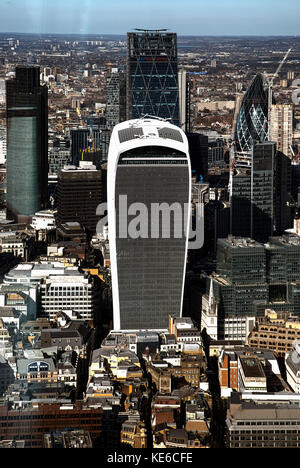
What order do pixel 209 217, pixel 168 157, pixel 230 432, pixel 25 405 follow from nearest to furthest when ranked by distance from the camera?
pixel 230 432 → pixel 25 405 → pixel 168 157 → pixel 209 217

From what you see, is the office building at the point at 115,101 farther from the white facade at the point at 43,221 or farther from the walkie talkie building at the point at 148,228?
the walkie talkie building at the point at 148,228

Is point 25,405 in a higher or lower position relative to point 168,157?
lower

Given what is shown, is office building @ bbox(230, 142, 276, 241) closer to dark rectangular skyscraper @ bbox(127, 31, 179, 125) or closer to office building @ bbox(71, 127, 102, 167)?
dark rectangular skyscraper @ bbox(127, 31, 179, 125)

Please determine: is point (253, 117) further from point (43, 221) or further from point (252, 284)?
point (252, 284)

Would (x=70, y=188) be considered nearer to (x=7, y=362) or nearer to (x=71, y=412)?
(x=7, y=362)

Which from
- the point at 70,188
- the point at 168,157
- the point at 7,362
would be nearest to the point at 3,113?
the point at 70,188

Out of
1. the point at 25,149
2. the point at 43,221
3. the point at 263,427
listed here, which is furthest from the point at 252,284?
the point at 25,149
